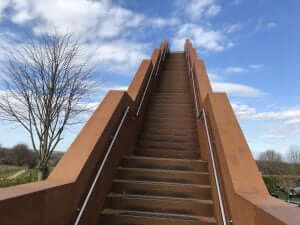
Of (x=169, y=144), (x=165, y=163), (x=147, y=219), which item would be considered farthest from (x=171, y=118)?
(x=147, y=219)

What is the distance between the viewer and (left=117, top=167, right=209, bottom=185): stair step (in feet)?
14.2

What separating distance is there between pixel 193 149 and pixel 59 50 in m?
7.22

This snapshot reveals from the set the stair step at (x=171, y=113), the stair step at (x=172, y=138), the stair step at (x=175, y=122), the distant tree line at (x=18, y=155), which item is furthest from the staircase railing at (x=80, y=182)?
the distant tree line at (x=18, y=155)

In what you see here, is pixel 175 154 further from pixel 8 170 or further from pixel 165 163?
pixel 8 170

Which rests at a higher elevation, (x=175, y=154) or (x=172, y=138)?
(x=172, y=138)

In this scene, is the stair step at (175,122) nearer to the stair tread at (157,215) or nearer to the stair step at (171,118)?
the stair step at (171,118)

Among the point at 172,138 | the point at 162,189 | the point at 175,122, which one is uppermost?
the point at 175,122

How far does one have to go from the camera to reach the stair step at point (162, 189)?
4.00 metres

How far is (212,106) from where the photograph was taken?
4129 mm

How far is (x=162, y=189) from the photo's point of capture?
13.4 ft

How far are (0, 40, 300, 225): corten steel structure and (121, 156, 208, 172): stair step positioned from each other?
0.05 feet

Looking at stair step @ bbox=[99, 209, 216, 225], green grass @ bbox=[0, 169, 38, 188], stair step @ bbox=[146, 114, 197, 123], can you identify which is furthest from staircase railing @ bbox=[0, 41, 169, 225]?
green grass @ bbox=[0, 169, 38, 188]

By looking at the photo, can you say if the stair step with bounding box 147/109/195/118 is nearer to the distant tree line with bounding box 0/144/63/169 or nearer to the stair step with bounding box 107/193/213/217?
the stair step with bounding box 107/193/213/217

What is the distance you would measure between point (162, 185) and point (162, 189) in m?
0.06
